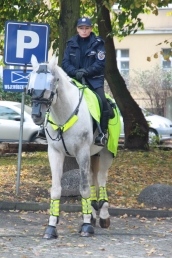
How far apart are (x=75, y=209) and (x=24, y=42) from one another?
10.2ft

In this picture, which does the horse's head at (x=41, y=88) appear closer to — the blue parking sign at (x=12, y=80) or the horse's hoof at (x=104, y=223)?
the horse's hoof at (x=104, y=223)

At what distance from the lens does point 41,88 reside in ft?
28.6

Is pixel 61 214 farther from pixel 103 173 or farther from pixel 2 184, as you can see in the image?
pixel 2 184

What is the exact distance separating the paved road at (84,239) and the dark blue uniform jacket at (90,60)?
2.15 metres

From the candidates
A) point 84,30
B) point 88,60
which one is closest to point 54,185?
point 88,60

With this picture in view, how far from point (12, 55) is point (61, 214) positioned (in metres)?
2.99

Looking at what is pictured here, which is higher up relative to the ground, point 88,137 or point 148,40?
point 148,40

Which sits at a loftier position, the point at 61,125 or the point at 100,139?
the point at 61,125

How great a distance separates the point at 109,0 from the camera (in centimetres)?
1638

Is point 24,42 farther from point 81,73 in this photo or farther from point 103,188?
point 103,188

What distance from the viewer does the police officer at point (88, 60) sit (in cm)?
993

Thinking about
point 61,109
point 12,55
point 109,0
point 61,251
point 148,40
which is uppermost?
point 148,40

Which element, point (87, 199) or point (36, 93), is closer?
point (36, 93)

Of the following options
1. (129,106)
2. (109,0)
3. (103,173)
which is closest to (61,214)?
(103,173)
